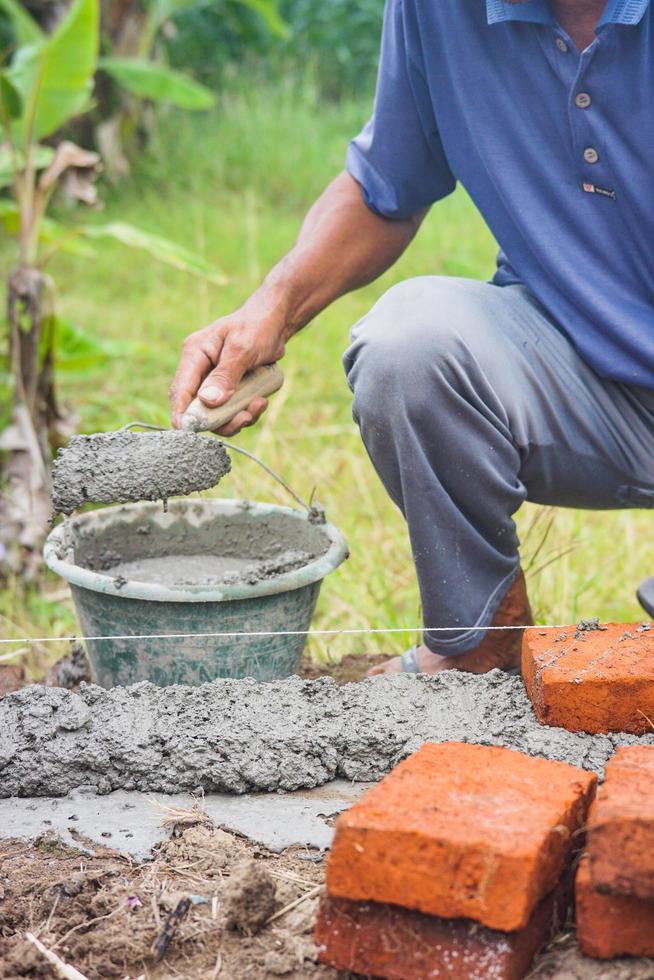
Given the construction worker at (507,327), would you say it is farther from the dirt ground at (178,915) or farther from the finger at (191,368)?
the dirt ground at (178,915)

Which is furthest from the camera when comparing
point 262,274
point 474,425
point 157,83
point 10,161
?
point 262,274

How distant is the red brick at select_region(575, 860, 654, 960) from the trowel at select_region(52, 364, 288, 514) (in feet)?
3.99

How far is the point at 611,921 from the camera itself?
1547 millimetres

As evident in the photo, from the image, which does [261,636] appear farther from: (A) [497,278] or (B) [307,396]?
(B) [307,396]

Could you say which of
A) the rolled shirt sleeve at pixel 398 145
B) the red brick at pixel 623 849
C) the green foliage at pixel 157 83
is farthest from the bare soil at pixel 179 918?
the green foliage at pixel 157 83

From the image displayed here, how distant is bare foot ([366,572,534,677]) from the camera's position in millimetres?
2580

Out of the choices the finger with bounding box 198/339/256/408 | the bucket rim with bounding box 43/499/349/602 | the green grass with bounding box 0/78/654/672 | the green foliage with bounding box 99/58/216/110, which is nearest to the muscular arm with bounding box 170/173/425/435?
the finger with bounding box 198/339/256/408

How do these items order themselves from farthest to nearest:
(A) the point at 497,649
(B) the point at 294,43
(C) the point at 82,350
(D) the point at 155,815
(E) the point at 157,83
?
1. (B) the point at 294,43
2. (E) the point at 157,83
3. (C) the point at 82,350
4. (A) the point at 497,649
5. (D) the point at 155,815

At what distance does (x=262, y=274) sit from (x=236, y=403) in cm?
395

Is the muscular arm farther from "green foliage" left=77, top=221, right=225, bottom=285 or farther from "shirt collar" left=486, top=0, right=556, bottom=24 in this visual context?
"green foliage" left=77, top=221, right=225, bottom=285

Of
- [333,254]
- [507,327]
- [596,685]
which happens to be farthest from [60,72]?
[596,685]

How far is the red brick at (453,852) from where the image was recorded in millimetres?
1499

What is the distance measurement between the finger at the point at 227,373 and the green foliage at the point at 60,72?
1.89 meters

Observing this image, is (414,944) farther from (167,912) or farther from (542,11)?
(542,11)
